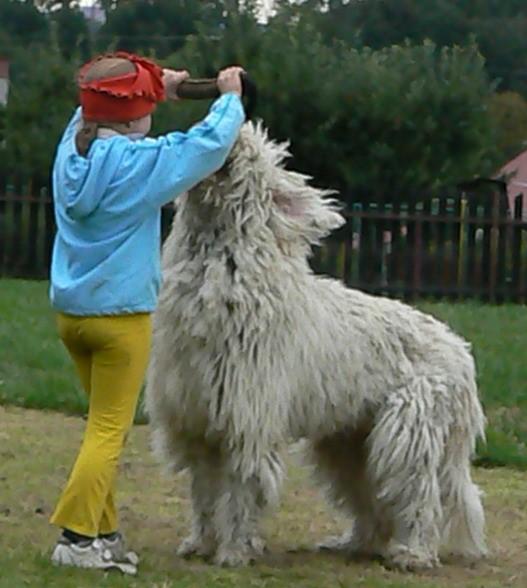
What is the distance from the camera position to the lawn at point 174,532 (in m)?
6.03

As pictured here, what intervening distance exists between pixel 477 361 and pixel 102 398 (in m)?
6.96

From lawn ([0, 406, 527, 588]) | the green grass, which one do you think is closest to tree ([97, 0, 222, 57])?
the green grass

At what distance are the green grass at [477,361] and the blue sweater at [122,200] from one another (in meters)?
4.59

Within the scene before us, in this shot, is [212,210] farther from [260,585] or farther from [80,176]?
[260,585]

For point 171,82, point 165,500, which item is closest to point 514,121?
point 165,500

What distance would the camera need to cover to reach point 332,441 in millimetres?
6891

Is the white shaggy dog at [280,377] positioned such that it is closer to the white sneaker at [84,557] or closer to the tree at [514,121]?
the white sneaker at [84,557]

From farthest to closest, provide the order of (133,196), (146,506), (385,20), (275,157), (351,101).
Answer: (385,20), (351,101), (146,506), (275,157), (133,196)

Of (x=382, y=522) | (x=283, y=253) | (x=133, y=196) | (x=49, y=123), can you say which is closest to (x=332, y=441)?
(x=382, y=522)

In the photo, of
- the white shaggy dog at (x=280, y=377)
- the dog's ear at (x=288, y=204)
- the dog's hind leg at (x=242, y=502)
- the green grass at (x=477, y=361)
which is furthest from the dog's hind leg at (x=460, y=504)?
the green grass at (x=477, y=361)

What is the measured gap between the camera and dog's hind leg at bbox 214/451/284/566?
6.20 m

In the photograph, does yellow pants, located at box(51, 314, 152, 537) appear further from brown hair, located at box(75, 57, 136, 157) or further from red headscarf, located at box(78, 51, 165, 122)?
red headscarf, located at box(78, 51, 165, 122)

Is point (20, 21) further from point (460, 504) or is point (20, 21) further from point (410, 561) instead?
point (410, 561)

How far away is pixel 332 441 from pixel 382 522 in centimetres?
41
